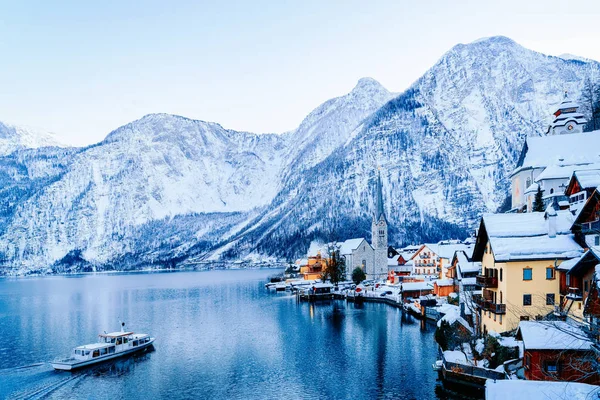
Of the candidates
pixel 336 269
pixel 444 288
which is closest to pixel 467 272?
pixel 444 288

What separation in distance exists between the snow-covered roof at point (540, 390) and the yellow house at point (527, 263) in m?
13.0

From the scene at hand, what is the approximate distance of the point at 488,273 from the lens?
40.9 m

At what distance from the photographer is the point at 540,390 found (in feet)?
71.9

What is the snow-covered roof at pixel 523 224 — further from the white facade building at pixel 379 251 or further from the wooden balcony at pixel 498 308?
the white facade building at pixel 379 251

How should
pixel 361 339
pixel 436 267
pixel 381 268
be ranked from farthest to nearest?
pixel 381 268
pixel 436 267
pixel 361 339

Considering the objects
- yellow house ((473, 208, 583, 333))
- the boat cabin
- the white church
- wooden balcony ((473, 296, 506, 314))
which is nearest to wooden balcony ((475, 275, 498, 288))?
yellow house ((473, 208, 583, 333))

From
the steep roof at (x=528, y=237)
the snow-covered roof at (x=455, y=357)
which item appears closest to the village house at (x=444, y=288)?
the steep roof at (x=528, y=237)

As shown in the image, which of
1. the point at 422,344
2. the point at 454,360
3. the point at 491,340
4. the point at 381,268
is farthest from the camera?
the point at 381,268

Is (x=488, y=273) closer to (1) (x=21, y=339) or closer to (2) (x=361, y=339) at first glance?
(2) (x=361, y=339)

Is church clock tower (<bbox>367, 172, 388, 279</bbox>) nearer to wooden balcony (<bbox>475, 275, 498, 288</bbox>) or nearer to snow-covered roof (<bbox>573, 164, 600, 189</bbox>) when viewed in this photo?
wooden balcony (<bbox>475, 275, 498, 288</bbox>)

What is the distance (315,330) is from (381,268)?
2890 inches

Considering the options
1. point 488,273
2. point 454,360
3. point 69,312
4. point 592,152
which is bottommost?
point 69,312

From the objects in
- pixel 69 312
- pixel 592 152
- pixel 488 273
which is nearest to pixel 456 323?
pixel 488 273

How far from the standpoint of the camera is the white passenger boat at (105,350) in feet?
154
